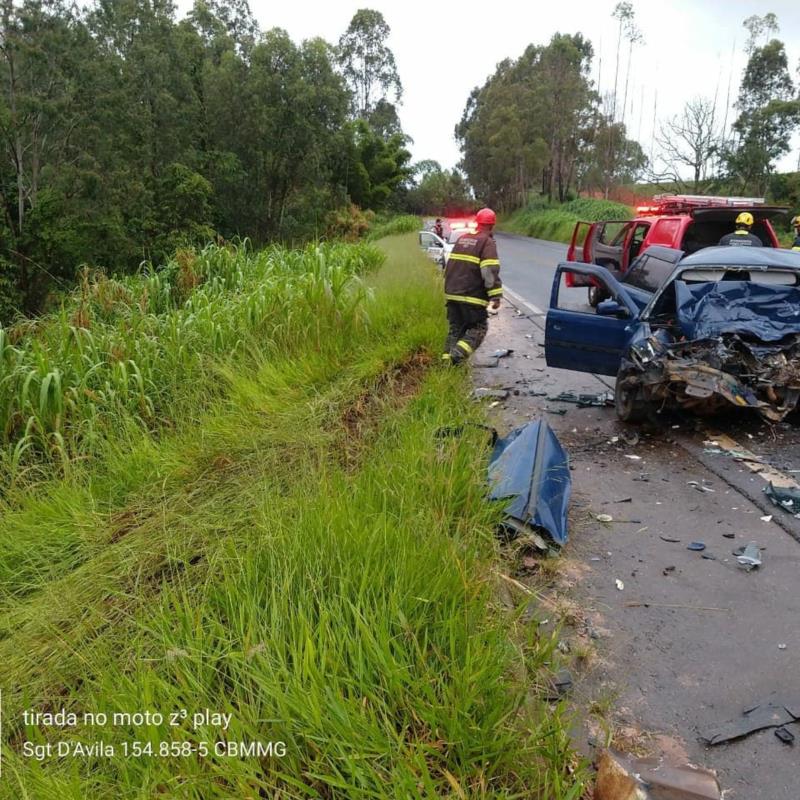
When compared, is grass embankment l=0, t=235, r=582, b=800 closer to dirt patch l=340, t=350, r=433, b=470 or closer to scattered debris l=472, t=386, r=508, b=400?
dirt patch l=340, t=350, r=433, b=470

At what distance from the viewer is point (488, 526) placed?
3.32 metres

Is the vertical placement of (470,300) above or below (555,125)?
below

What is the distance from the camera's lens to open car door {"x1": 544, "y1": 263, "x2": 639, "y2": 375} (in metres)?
5.97

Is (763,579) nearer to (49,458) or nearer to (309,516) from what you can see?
(309,516)

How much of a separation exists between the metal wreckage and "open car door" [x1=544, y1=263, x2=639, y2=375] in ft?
1.17

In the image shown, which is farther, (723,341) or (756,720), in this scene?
(723,341)

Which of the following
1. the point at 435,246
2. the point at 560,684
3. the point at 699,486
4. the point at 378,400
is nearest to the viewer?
the point at 560,684

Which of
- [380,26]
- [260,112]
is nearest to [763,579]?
[260,112]

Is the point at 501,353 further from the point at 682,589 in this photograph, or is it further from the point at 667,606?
the point at 667,606

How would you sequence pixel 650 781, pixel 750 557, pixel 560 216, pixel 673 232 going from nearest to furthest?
pixel 650 781
pixel 750 557
pixel 673 232
pixel 560 216

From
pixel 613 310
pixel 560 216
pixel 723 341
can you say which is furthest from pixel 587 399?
pixel 560 216

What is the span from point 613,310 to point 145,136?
89.3ft

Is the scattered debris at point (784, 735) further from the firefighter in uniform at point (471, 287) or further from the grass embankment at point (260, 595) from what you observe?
the firefighter in uniform at point (471, 287)

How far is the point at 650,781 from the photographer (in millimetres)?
2010
